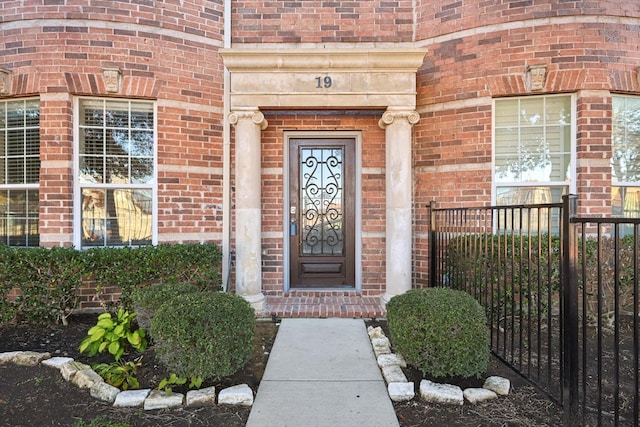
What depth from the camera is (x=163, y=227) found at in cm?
472

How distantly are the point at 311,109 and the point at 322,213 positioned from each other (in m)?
1.51

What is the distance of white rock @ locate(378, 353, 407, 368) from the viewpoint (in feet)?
9.88

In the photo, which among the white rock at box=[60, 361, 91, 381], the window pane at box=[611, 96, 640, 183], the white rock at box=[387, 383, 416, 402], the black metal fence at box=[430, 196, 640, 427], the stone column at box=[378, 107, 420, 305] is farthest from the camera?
the window pane at box=[611, 96, 640, 183]

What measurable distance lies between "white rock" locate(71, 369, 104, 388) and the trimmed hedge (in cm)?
138

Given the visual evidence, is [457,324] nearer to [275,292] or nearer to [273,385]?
[273,385]

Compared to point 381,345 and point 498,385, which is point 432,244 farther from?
point 498,385

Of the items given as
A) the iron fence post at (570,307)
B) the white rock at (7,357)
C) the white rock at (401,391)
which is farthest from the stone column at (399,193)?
the white rock at (7,357)

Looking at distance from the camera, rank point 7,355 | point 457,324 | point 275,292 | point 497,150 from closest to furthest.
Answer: point 457,324
point 7,355
point 497,150
point 275,292

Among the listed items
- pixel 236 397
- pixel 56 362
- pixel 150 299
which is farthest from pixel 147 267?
pixel 236 397

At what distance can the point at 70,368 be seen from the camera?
9.39 ft

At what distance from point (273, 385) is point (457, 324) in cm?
152

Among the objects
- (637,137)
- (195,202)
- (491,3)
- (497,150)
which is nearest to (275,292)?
(195,202)

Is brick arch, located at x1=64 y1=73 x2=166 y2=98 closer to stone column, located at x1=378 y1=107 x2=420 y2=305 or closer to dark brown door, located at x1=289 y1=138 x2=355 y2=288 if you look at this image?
dark brown door, located at x1=289 y1=138 x2=355 y2=288

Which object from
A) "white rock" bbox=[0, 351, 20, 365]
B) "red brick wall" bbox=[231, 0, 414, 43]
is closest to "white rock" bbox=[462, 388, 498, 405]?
"white rock" bbox=[0, 351, 20, 365]
